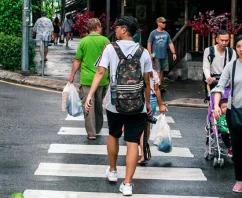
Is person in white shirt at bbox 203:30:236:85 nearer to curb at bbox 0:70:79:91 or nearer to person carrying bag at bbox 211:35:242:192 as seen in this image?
person carrying bag at bbox 211:35:242:192

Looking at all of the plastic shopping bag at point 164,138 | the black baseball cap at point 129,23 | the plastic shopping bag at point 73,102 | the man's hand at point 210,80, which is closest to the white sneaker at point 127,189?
the black baseball cap at point 129,23

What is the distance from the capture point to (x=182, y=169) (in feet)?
32.2

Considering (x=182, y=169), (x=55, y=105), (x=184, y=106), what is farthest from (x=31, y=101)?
(x=182, y=169)

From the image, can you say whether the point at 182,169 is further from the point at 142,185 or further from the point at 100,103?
the point at 100,103

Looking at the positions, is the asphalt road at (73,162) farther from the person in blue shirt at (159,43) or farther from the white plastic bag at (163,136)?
the person in blue shirt at (159,43)

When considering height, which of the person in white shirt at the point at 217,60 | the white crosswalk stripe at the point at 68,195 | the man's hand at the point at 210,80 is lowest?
the white crosswalk stripe at the point at 68,195

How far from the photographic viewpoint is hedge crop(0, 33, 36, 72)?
19.2m

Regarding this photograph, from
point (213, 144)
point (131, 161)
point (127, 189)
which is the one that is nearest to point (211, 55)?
point (213, 144)

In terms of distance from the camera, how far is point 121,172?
951cm

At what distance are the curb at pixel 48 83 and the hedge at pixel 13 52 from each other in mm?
379

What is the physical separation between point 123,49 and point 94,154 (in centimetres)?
258

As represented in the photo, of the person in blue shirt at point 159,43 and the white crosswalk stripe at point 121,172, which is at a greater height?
the person in blue shirt at point 159,43

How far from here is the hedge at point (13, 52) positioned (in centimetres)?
Answer: 1925

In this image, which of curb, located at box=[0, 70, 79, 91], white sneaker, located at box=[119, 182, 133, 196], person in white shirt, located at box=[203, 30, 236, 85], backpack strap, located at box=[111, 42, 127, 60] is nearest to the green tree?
curb, located at box=[0, 70, 79, 91]
